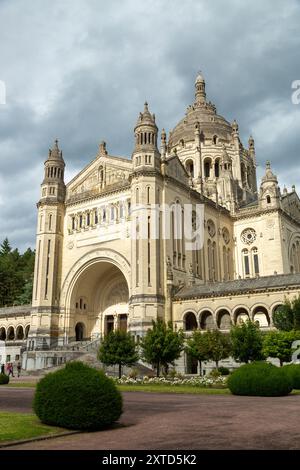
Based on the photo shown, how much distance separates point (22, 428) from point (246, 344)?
2494 centimetres

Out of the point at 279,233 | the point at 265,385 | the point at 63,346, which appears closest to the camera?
the point at 265,385

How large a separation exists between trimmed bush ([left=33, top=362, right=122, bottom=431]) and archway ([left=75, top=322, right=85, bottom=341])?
45.5 meters

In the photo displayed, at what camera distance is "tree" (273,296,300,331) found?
3603cm

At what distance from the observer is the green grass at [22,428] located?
34.1ft

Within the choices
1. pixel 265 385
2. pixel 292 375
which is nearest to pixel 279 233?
pixel 292 375

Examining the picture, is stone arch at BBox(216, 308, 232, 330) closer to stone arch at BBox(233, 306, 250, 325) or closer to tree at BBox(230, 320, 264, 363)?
stone arch at BBox(233, 306, 250, 325)

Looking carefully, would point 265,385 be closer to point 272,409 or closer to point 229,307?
point 272,409

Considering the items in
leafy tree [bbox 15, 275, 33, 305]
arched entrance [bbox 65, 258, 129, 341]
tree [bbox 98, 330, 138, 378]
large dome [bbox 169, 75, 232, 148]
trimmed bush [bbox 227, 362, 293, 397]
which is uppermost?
large dome [bbox 169, 75, 232, 148]

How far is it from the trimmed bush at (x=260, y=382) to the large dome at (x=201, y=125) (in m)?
61.7

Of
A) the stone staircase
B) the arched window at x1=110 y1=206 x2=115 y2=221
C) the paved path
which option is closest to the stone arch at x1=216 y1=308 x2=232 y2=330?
the stone staircase
